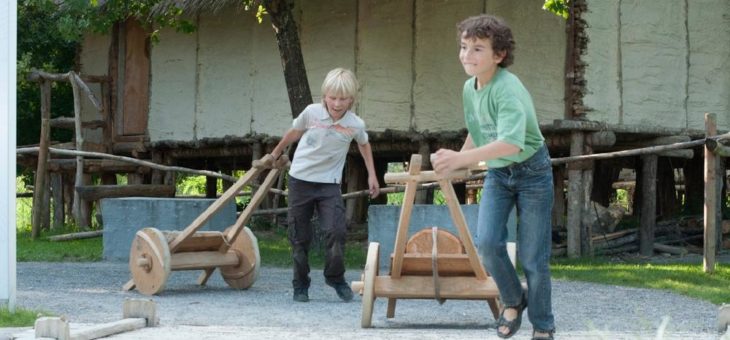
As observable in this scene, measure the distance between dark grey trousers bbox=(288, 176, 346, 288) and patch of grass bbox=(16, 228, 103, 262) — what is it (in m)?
5.52

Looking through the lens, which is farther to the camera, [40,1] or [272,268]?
[40,1]

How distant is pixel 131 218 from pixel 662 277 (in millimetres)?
5639

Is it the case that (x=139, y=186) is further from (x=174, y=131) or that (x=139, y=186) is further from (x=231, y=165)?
(x=231, y=165)

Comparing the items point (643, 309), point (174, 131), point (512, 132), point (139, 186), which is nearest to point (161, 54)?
point (174, 131)

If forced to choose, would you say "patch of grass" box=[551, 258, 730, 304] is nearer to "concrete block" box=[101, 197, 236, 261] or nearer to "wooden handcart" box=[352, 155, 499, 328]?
"wooden handcart" box=[352, 155, 499, 328]

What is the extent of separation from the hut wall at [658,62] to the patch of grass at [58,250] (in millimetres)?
5939

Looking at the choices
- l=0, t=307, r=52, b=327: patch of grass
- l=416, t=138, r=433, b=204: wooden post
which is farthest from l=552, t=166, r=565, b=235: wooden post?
l=0, t=307, r=52, b=327: patch of grass

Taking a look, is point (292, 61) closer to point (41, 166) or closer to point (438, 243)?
point (41, 166)

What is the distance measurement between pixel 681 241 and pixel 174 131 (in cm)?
746

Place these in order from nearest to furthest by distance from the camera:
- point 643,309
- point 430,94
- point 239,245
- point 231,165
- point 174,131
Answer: point 643,309, point 239,245, point 430,94, point 174,131, point 231,165

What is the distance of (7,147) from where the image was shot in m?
6.73

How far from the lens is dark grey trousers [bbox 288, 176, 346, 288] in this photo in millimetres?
8234

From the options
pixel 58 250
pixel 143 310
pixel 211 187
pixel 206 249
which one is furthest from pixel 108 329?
pixel 211 187

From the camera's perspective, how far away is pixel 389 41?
15758mm
